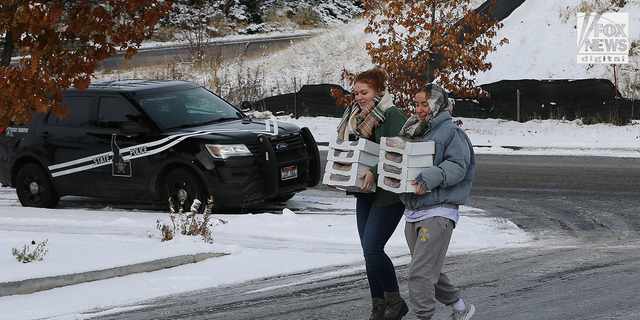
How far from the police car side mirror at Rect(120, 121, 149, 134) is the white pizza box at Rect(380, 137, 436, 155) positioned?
5568 millimetres

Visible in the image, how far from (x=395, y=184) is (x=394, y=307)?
99 cm

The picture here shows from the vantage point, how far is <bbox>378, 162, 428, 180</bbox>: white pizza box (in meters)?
4.81

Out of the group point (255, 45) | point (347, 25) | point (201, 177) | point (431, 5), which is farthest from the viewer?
point (347, 25)

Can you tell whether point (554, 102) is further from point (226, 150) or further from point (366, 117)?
A: point (366, 117)

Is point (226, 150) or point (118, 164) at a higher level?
point (226, 150)

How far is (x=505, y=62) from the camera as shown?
26.3m

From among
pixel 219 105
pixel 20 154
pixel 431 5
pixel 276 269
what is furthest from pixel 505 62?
pixel 276 269

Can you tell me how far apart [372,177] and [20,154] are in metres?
7.61

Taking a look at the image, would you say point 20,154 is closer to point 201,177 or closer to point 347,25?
point 201,177

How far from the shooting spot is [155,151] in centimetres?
980

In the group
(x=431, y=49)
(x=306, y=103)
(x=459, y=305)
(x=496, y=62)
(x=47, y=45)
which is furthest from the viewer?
(x=496, y=62)

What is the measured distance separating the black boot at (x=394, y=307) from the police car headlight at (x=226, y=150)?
456 cm

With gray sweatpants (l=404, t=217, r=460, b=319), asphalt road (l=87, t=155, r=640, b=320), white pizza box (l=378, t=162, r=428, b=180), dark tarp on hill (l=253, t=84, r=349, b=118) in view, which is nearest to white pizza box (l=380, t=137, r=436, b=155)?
white pizza box (l=378, t=162, r=428, b=180)

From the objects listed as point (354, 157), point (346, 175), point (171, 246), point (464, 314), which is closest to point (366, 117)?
point (354, 157)
